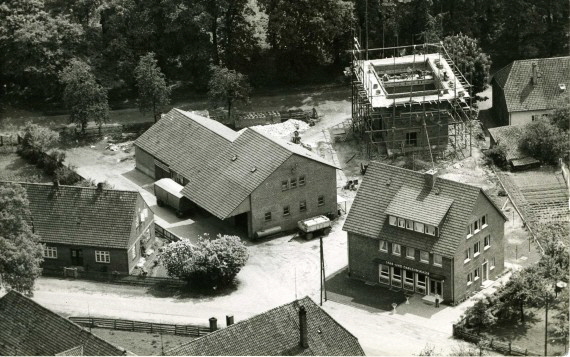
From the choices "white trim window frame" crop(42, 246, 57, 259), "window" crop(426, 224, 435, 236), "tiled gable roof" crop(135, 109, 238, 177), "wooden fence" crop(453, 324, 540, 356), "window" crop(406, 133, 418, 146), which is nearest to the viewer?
"wooden fence" crop(453, 324, 540, 356)

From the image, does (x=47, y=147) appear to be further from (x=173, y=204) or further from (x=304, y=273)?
(x=304, y=273)

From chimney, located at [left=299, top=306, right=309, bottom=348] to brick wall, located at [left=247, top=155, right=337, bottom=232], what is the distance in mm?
30039

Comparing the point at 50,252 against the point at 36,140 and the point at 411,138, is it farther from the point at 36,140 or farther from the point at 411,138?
the point at 411,138

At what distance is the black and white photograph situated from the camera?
9331 cm

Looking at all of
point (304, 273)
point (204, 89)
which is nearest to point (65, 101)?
point (204, 89)

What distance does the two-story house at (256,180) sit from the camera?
10888 centimetres

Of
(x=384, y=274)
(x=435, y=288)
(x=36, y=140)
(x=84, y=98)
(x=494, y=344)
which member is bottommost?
(x=494, y=344)

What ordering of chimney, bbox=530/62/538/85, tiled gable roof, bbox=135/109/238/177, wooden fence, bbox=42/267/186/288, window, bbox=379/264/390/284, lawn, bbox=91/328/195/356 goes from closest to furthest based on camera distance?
lawn, bbox=91/328/195/356 → window, bbox=379/264/390/284 → wooden fence, bbox=42/267/186/288 → tiled gable roof, bbox=135/109/238/177 → chimney, bbox=530/62/538/85

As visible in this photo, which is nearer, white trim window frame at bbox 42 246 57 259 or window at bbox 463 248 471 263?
window at bbox 463 248 471 263

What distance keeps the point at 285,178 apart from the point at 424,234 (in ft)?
52.1

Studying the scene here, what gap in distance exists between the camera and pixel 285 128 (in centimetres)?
13012

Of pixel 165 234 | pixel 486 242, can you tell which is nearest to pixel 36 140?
pixel 165 234

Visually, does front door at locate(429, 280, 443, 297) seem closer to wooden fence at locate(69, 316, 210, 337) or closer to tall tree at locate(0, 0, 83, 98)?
wooden fence at locate(69, 316, 210, 337)

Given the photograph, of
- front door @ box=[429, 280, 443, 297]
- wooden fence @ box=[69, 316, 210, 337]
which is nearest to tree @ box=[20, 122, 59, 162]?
wooden fence @ box=[69, 316, 210, 337]
